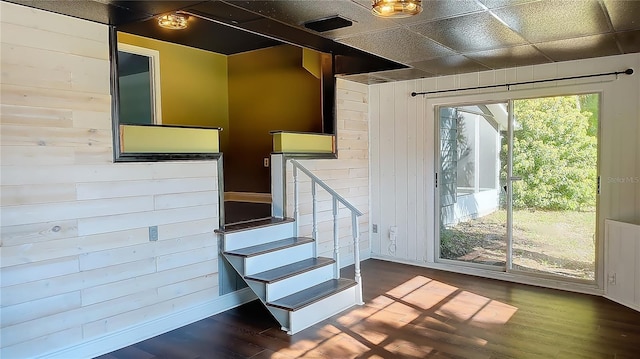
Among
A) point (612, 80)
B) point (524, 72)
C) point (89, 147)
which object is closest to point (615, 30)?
point (612, 80)

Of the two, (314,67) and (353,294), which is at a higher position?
(314,67)

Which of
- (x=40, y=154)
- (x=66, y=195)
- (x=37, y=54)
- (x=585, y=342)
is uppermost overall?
(x=37, y=54)

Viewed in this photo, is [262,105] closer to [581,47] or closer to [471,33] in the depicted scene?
[471,33]

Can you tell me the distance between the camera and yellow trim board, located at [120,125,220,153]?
10.8 feet

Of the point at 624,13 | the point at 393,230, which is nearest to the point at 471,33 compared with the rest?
the point at 624,13

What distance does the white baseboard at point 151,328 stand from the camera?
10.00ft

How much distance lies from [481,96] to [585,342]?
271cm

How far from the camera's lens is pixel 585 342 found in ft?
10.7

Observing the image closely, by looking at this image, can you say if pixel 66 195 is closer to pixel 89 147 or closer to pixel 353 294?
pixel 89 147

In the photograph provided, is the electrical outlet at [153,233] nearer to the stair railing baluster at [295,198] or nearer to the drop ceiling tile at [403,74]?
the stair railing baluster at [295,198]

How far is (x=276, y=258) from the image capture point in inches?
159

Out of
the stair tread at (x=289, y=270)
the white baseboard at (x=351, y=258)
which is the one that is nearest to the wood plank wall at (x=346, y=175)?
the white baseboard at (x=351, y=258)

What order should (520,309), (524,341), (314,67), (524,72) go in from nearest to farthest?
1. (524,341)
2. (520,309)
3. (524,72)
4. (314,67)

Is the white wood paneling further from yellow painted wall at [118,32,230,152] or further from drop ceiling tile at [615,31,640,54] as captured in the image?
yellow painted wall at [118,32,230,152]
